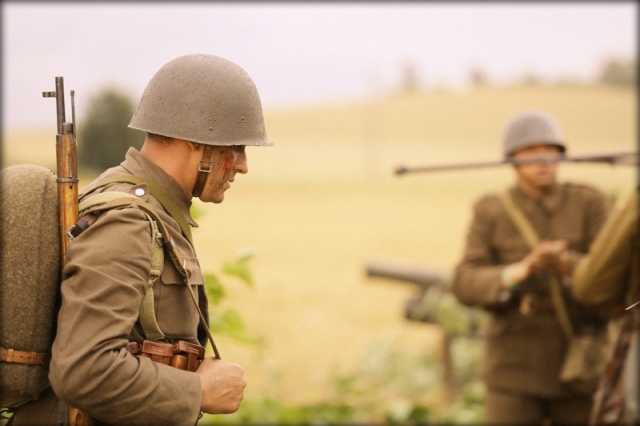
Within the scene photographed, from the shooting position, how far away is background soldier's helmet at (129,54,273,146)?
2482 millimetres

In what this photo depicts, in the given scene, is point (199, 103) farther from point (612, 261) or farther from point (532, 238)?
point (532, 238)

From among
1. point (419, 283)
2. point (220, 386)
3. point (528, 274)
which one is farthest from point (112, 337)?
point (419, 283)

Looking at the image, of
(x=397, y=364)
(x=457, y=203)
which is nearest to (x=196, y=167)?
(x=397, y=364)

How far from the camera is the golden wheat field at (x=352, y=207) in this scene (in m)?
11.3

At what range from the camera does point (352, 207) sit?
31094 millimetres

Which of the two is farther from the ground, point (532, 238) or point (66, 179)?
point (66, 179)

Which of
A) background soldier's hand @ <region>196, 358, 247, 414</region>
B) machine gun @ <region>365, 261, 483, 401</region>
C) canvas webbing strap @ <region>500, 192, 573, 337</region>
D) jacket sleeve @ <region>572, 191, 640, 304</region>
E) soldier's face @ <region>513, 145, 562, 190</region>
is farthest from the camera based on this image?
machine gun @ <region>365, 261, 483, 401</region>

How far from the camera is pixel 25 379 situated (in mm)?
2268

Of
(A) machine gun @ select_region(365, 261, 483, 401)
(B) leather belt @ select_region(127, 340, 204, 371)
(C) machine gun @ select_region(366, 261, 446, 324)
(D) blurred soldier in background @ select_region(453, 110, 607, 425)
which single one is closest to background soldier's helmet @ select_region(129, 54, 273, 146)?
(B) leather belt @ select_region(127, 340, 204, 371)

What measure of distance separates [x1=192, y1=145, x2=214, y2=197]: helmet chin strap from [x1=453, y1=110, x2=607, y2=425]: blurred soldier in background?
2.59 meters

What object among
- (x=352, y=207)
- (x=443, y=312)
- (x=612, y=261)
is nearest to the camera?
(x=612, y=261)

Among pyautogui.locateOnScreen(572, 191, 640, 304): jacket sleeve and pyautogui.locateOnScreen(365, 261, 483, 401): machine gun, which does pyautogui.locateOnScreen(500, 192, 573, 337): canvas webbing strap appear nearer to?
pyautogui.locateOnScreen(572, 191, 640, 304): jacket sleeve

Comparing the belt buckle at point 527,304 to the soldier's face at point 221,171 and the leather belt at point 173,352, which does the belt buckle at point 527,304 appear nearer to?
the soldier's face at point 221,171

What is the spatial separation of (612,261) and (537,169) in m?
1.06
